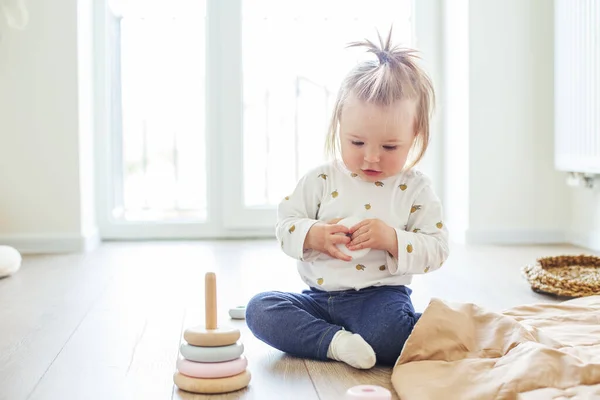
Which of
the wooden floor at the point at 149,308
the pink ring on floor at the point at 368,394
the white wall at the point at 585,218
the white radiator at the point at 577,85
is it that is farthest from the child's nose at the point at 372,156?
the white wall at the point at 585,218

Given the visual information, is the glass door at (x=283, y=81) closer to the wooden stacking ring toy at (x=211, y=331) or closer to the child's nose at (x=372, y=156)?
the child's nose at (x=372, y=156)

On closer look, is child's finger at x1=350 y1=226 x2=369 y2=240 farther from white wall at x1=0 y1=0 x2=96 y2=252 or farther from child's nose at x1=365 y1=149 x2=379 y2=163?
white wall at x1=0 y1=0 x2=96 y2=252

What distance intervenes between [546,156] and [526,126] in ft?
0.45

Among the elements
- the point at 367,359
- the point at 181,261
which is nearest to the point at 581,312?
the point at 367,359

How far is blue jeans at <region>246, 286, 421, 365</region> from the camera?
4.76 ft

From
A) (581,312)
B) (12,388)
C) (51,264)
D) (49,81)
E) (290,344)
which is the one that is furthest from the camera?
(49,81)

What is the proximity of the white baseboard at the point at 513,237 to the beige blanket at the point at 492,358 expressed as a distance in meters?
1.54

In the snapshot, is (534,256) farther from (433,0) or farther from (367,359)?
(367,359)

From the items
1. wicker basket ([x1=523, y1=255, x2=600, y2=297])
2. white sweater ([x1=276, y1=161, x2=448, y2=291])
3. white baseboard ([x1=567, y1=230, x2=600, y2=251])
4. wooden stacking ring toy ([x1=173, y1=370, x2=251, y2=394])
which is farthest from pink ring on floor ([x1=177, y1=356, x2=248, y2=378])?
white baseboard ([x1=567, y1=230, x2=600, y2=251])

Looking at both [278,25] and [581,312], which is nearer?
[581,312]

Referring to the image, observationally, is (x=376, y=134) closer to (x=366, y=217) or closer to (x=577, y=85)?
(x=366, y=217)

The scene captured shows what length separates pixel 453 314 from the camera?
143 cm

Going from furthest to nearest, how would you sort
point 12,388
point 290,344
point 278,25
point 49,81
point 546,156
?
point 278,25, point 546,156, point 49,81, point 290,344, point 12,388

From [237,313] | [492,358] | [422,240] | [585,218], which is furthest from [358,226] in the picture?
[585,218]
